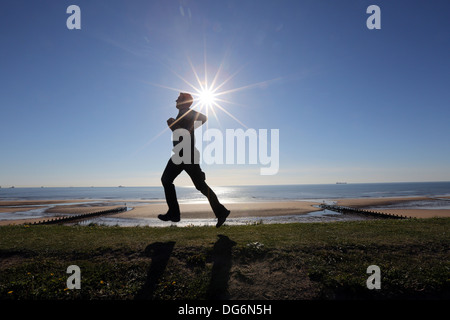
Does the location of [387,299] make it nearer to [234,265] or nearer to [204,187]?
[234,265]

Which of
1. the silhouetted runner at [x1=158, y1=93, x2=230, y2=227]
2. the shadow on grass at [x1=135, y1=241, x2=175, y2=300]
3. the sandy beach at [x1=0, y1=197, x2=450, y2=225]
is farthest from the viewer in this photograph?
the sandy beach at [x1=0, y1=197, x2=450, y2=225]

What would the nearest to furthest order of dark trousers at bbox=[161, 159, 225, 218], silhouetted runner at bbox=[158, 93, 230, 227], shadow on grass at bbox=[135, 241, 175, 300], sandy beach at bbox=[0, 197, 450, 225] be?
shadow on grass at bbox=[135, 241, 175, 300], silhouetted runner at bbox=[158, 93, 230, 227], dark trousers at bbox=[161, 159, 225, 218], sandy beach at bbox=[0, 197, 450, 225]

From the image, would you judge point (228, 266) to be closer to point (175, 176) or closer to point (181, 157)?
point (175, 176)

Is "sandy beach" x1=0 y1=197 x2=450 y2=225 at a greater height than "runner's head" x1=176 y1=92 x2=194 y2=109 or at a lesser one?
lesser

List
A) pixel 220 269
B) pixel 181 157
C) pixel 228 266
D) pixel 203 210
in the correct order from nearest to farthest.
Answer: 1. pixel 220 269
2. pixel 228 266
3. pixel 181 157
4. pixel 203 210

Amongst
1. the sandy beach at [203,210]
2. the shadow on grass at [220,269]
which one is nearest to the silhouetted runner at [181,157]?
the shadow on grass at [220,269]

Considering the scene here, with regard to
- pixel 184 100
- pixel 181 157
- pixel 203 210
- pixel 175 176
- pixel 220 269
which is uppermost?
pixel 184 100

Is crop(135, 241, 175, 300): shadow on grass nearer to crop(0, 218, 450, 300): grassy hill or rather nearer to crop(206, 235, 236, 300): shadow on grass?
crop(0, 218, 450, 300): grassy hill

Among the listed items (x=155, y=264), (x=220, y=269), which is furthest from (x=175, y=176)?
(x=220, y=269)

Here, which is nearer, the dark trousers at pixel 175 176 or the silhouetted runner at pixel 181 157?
the silhouetted runner at pixel 181 157

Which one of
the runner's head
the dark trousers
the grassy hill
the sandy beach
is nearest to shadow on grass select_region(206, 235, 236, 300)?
the grassy hill

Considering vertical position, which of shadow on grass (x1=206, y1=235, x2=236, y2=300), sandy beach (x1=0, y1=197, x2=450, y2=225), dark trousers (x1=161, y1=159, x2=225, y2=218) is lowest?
sandy beach (x1=0, y1=197, x2=450, y2=225)

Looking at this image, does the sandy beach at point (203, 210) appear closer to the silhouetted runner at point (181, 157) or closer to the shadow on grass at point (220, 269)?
the silhouetted runner at point (181, 157)
